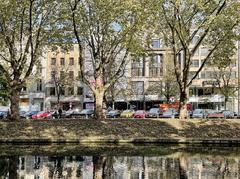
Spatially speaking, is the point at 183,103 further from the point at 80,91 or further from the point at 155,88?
the point at 80,91

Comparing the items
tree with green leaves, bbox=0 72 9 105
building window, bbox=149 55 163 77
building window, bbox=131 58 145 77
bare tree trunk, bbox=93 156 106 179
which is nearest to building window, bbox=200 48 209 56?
building window, bbox=149 55 163 77

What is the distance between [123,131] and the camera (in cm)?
4034

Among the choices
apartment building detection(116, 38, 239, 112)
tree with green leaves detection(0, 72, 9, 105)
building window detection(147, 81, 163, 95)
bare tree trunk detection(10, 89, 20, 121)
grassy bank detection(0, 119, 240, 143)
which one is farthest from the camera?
apartment building detection(116, 38, 239, 112)

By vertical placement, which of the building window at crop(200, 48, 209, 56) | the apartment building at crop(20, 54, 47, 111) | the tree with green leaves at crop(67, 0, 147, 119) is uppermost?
the building window at crop(200, 48, 209, 56)

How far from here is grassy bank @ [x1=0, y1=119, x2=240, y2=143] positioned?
38.3m

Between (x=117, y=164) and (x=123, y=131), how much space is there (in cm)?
1711

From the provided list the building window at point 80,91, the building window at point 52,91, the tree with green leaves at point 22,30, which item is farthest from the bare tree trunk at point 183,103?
the building window at point 52,91

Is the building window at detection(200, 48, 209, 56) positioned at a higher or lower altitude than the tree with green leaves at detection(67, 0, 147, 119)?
higher

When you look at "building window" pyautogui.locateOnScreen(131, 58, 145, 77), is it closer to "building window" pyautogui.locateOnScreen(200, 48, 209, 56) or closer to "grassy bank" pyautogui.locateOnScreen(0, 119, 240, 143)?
"building window" pyautogui.locateOnScreen(200, 48, 209, 56)

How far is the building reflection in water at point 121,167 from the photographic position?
774 inches

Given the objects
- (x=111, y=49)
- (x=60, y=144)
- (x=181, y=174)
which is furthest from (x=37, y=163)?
A: (x=111, y=49)

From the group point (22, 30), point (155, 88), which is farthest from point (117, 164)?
point (155, 88)

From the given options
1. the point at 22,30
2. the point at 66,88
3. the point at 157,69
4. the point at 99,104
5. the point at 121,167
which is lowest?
the point at 121,167

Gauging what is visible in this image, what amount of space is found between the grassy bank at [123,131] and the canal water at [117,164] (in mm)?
8266
